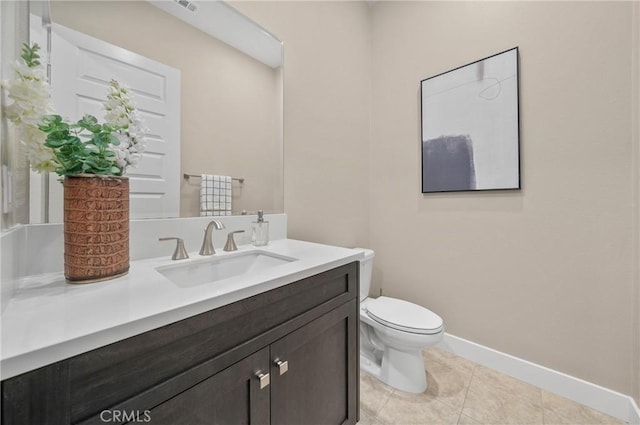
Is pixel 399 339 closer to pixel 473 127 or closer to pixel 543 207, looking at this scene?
pixel 543 207

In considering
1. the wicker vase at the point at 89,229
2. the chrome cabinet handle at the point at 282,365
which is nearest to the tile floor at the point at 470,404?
the chrome cabinet handle at the point at 282,365

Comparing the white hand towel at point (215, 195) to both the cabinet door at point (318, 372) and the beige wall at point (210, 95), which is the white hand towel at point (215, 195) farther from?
the cabinet door at point (318, 372)

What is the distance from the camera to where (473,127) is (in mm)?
1623

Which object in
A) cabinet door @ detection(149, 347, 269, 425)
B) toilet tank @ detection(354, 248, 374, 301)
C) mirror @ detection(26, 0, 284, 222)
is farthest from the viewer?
toilet tank @ detection(354, 248, 374, 301)

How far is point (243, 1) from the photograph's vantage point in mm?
1339

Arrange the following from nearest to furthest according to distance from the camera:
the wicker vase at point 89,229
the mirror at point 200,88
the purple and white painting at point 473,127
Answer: the wicker vase at point 89,229 < the mirror at point 200,88 < the purple and white painting at point 473,127

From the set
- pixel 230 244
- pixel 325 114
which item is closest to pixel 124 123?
pixel 230 244

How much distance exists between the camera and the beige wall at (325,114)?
1568mm

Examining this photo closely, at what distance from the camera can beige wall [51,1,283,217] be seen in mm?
954

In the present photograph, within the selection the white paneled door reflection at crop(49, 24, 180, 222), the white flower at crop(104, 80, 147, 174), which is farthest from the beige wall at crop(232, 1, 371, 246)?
the white flower at crop(104, 80, 147, 174)

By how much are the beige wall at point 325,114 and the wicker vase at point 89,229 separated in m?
0.93

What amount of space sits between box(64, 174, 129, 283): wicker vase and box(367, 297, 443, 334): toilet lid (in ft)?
4.11

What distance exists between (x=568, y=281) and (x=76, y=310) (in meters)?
2.01

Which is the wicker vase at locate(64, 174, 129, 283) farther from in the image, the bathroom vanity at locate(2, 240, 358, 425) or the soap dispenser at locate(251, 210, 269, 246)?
the soap dispenser at locate(251, 210, 269, 246)
